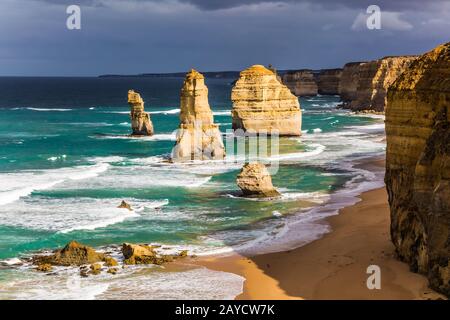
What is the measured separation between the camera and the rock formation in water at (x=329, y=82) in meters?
163

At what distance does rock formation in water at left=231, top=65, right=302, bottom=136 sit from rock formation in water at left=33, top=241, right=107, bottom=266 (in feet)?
142

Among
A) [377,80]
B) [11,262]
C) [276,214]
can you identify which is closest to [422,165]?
[276,214]

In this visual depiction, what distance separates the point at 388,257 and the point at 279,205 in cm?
1298

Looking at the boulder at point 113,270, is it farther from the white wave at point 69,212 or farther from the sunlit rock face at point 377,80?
the sunlit rock face at point 377,80

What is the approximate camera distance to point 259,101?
219 ft

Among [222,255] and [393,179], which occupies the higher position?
[393,179]

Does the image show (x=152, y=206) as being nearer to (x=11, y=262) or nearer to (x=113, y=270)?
(x=11, y=262)

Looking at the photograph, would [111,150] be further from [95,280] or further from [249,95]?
[95,280]

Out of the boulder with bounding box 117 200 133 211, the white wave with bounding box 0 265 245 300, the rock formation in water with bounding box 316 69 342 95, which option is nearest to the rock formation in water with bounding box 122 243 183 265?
the white wave with bounding box 0 265 245 300

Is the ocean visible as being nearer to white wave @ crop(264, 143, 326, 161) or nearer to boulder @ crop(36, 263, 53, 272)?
white wave @ crop(264, 143, 326, 161)

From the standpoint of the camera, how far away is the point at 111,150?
61688 millimetres

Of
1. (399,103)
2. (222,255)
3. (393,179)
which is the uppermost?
(399,103)
